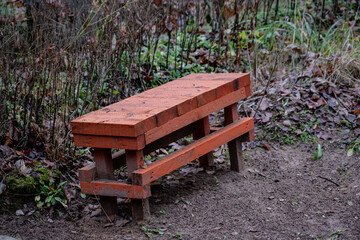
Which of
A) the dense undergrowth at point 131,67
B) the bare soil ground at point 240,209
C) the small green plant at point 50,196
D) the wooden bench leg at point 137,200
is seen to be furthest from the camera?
the dense undergrowth at point 131,67

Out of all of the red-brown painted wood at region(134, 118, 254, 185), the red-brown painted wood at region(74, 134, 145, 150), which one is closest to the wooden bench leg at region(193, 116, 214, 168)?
the red-brown painted wood at region(134, 118, 254, 185)

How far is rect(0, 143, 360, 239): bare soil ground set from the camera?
330cm

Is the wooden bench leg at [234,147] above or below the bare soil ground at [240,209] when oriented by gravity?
above

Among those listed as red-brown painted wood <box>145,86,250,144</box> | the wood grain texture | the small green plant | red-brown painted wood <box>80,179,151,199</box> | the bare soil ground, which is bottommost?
the bare soil ground

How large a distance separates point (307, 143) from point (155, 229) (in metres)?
2.17

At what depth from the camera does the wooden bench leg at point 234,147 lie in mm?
4148

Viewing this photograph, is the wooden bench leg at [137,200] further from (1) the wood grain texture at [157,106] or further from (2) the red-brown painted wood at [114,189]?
(1) the wood grain texture at [157,106]

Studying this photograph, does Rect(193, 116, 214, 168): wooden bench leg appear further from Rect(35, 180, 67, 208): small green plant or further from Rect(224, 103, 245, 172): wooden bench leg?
Rect(35, 180, 67, 208): small green plant

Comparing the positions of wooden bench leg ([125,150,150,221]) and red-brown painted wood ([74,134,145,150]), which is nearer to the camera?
red-brown painted wood ([74,134,145,150])

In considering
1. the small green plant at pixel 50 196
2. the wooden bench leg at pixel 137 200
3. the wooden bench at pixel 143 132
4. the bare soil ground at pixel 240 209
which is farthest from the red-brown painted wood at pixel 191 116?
the small green plant at pixel 50 196

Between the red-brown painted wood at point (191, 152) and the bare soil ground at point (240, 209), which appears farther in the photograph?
the bare soil ground at point (240, 209)

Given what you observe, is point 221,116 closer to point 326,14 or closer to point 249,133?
point 249,133

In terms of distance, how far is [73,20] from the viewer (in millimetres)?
4406

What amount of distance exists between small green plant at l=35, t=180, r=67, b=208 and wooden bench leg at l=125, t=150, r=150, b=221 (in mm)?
568
